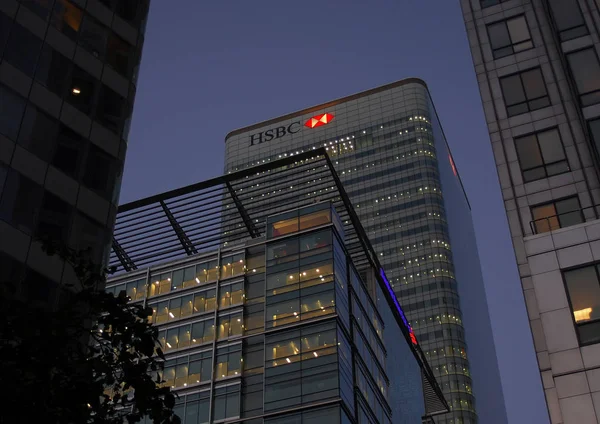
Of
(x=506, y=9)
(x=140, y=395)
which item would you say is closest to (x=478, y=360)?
(x=506, y=9)

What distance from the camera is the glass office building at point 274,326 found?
6053 cm

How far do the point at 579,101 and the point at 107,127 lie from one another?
20744mm

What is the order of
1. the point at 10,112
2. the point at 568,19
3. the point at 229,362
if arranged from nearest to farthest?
1. the point at 10,112
2. the point at 568,19
3. the point at 229,362

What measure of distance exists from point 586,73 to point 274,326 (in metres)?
35.8

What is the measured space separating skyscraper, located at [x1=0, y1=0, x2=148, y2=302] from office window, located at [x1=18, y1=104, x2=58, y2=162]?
40 mm

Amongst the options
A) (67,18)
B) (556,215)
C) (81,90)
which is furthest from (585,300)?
(67,18)

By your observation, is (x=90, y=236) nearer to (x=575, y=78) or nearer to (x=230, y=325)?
(x=575, y=78)

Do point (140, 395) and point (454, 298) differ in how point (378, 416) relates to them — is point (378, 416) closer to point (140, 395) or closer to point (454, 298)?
point (140, 395)

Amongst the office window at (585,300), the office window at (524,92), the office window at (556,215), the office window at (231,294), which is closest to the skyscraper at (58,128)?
the office window at (585,300)

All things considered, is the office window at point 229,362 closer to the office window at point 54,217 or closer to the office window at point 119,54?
the office window at point 119,54

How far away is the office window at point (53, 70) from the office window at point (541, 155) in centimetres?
2002

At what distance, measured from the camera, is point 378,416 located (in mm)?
68375

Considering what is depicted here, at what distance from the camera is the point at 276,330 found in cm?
6412

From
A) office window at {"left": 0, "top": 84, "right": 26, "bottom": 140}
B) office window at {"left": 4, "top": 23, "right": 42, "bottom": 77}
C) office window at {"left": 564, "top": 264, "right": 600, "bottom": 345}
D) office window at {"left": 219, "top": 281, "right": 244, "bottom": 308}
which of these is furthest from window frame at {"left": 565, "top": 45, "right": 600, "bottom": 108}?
office window at {"left": 219, "top": 281, "right": 244, "bottom": 308}
